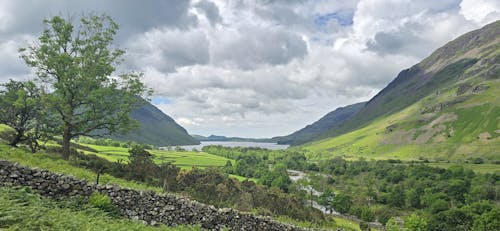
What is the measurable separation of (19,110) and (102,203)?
25.9 meters

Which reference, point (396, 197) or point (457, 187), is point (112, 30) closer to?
point (396, 197)

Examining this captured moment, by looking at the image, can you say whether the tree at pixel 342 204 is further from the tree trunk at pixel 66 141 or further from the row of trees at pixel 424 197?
the tree trunk at pixel 66 141

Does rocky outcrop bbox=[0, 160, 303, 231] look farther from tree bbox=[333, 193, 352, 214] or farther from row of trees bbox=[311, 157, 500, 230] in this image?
tree bbox=[333, 193, 352, 214]

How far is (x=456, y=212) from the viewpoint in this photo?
95.2m

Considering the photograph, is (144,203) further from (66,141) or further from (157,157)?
(157,157)

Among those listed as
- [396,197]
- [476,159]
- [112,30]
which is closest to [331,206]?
[396,197]

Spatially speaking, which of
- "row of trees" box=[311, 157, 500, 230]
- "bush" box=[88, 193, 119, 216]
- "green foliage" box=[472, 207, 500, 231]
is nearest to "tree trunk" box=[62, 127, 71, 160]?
"bush" box=[88, 193, 119, 216]

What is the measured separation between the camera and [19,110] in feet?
111

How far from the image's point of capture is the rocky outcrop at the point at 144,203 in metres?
15.0

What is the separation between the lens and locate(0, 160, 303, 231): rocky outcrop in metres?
15.0

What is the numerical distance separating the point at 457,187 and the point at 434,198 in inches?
855

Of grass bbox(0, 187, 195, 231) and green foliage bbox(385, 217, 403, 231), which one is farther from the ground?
grass bbox(0, 187, 195, 231)

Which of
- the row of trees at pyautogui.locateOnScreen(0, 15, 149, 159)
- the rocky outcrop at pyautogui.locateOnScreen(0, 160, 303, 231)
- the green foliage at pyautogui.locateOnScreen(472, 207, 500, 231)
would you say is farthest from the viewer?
the green foliage at pyautogui.locateOnScreen(472, 207, 500, 231)

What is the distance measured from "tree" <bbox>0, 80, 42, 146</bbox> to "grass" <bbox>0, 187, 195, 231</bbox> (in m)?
23.0
